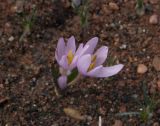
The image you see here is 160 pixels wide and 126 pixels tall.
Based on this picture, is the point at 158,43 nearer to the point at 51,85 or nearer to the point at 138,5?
the point at 138,5

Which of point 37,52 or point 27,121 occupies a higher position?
point 37,52

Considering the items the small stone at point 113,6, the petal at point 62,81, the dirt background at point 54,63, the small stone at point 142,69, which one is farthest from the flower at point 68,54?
the small stone at point 113,6

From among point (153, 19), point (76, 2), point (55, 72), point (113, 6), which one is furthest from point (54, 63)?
point (153, 19)

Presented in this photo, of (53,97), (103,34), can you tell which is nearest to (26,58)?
(53,97)

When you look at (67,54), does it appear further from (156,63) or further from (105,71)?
(156,63)

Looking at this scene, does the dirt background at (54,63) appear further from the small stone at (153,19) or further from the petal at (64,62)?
the petal at (64,62)

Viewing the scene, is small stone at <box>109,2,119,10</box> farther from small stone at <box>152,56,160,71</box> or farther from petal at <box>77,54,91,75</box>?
petal at <box>77,54,91,75</box>

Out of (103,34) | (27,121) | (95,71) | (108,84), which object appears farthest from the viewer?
(103,34)
